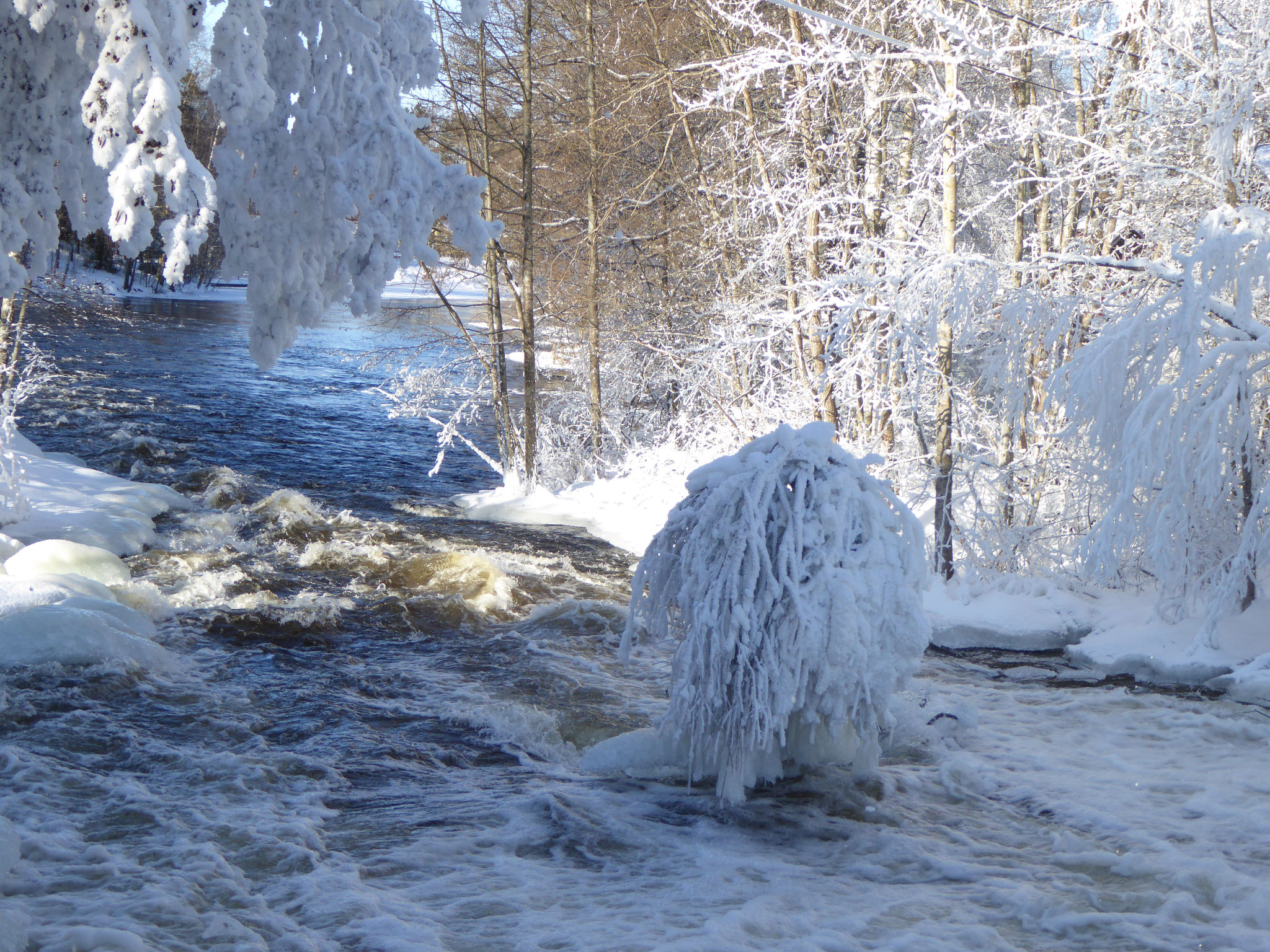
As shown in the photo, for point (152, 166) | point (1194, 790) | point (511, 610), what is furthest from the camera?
point (511, 610)

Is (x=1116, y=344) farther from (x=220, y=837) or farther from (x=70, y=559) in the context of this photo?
(x=70, y=559)

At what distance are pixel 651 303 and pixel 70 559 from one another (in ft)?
37.4

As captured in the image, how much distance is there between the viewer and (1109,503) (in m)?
8.16

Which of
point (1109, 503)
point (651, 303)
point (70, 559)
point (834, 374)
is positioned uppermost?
point (651, 303)

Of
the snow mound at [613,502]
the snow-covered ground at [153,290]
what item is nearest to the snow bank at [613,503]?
the snow mound at [613,502]

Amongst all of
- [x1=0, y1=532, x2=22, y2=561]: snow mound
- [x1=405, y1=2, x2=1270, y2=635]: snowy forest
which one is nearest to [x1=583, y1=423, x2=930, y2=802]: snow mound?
[x1=405, y1=2, x2=1270, y2=635]: snowy forest

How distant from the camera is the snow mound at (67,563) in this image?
8312 millimetres

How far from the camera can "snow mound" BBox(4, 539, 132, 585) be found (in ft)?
27.3

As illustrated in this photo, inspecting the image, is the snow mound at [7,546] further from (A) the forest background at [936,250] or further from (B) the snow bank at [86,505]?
(A) the forest background at [936,250]

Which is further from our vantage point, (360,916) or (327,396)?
(327,396)

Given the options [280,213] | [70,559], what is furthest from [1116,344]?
[70,559]

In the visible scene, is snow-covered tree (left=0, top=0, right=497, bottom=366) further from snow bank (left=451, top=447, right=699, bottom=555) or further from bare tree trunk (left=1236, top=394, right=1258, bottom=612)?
snow bank (left=451, top=447, right=699, bottom=555)

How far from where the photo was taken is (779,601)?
15.9 ft

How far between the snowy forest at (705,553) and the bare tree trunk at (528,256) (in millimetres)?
89
